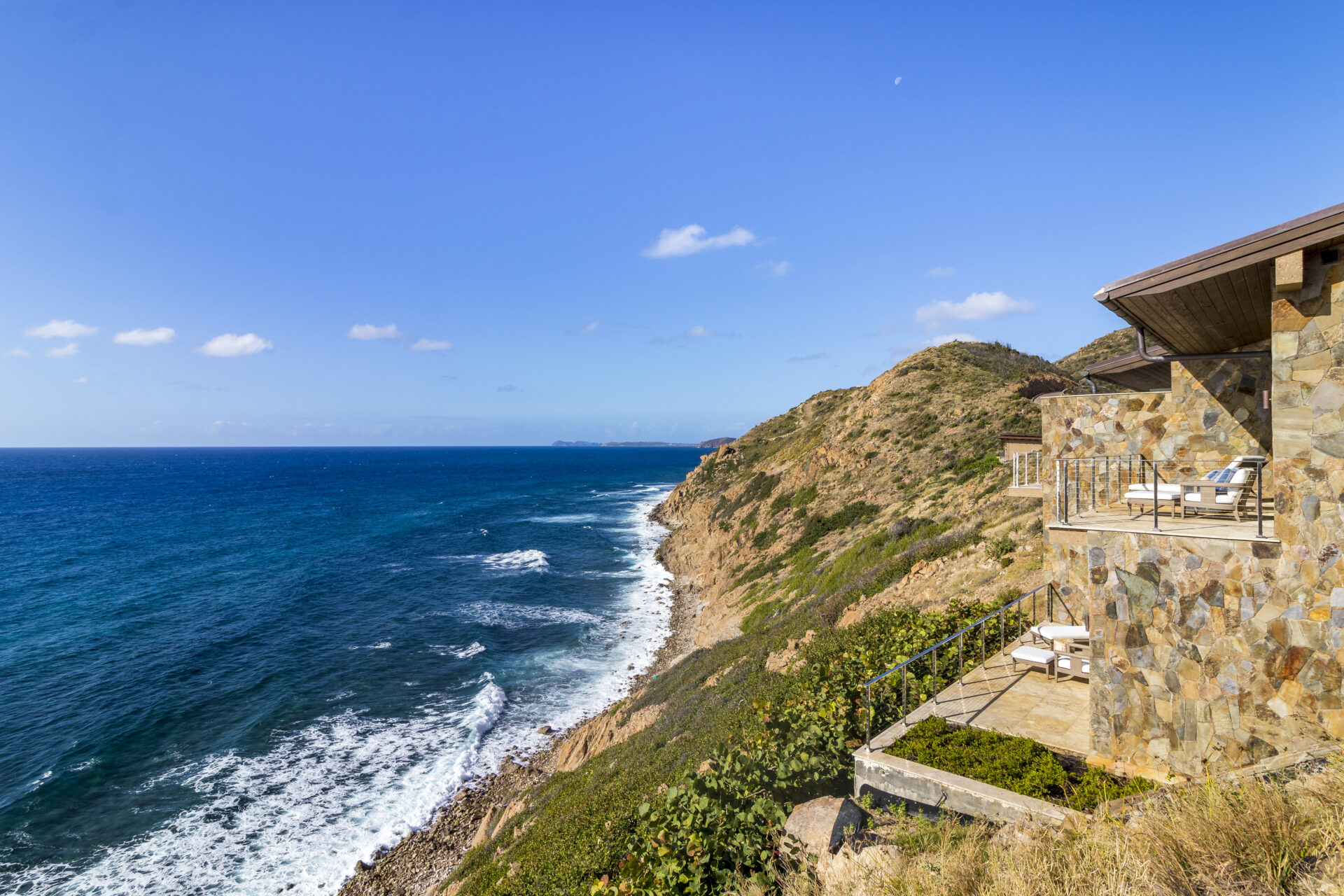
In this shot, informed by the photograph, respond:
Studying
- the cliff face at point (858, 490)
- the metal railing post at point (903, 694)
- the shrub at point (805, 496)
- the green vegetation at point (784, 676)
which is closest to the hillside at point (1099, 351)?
the cliff face at point (858, 490)

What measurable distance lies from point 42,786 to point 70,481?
148 metres

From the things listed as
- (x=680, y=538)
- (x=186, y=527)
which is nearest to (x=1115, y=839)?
(x=680, y=538)

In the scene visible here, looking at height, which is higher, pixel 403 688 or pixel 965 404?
pixel 965 404

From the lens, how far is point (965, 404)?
40.4 m

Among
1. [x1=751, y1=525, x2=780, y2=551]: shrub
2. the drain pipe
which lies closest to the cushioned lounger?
the drain pipe

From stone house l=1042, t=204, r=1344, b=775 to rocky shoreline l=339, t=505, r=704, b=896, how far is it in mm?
13748

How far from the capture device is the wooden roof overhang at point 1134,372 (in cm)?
→ 1343

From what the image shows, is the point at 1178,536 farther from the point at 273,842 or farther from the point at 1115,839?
the point at 273,842

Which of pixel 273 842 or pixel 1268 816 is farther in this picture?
pixel 273 842

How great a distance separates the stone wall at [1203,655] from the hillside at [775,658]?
11.2 ft

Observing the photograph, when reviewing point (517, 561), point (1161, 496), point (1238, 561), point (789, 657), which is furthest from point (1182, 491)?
point (517, 561)

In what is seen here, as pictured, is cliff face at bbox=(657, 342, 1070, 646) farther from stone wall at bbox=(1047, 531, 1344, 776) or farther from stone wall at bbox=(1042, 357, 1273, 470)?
stone wall at bbox=(1047, 531, 1344, 776)

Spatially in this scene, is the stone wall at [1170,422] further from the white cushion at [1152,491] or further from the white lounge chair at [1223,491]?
the white lounge chair at [1223,491]

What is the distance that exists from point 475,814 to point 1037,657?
16.7m
